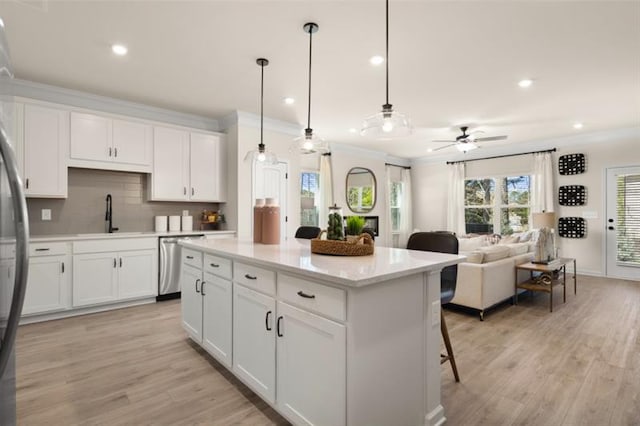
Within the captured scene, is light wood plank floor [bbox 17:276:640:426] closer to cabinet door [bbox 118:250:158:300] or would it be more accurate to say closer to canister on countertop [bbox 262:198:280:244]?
cabinet door [bbox 118:250:158:300]

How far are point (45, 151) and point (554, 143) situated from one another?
323 inches

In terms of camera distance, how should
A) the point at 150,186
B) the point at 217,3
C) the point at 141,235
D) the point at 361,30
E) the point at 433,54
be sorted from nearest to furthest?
the point at 217,3 → the point at 361,30 → the point at 433,54 → the point at 141,235 → the point at 150,186

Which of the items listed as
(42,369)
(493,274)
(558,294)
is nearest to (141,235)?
(42,369)

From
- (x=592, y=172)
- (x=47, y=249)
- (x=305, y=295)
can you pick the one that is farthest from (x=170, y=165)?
(x=592, y=172)

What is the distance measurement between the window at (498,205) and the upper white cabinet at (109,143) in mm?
6828

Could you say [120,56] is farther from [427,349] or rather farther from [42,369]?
[427,349]

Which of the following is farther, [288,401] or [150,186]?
[150,186]

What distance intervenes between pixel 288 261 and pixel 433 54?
249 cm

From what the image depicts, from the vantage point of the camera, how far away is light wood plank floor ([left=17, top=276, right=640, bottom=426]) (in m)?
→ 1.92

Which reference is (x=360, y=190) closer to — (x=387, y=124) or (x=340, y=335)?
(x=387, y=124)

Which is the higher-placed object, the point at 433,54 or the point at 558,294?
the point at 433,54

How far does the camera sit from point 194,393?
2.14 meters

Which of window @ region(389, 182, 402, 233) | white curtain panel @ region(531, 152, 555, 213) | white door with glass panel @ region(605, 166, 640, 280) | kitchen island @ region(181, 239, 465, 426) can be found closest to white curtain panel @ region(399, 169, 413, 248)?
window @ region(389, 182, 402, 233)

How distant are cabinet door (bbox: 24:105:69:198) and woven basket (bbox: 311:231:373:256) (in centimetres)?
344
